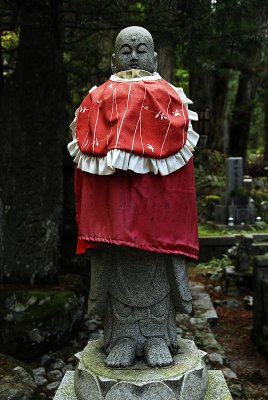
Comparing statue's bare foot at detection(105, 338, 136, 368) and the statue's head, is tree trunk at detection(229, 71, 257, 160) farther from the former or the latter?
statue's bare foot at detection(105, 338, 136, 368)

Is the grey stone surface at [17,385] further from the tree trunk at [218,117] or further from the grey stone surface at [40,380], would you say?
the tree trunk at [218,117]

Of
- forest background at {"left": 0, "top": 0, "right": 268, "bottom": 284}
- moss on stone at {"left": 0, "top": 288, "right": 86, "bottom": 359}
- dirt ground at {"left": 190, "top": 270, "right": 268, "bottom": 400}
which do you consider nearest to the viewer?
moss on stone at {"left": 0, "top": 288, "right": 86, "bottom": 359}

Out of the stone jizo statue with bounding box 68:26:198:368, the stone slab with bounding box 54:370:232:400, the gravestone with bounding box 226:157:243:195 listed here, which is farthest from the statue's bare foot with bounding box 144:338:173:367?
the gravestone with bounding box 226:157:243:195

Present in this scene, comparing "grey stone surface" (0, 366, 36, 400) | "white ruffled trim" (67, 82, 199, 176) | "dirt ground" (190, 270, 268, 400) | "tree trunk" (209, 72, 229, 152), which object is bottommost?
"dirt ground" (190, 270, 268, 400)

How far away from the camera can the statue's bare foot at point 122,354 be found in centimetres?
245

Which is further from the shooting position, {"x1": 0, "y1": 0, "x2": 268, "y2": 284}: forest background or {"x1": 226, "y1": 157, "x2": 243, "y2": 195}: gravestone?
{"x1": 226, "y1": 157, "x2": 243, "y2": 195}: gravestone

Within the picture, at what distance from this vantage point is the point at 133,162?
7.60ft

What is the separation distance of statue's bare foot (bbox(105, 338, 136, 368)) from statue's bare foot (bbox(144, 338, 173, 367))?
0.08 metres

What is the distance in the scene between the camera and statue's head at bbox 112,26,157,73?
2561 millimetres

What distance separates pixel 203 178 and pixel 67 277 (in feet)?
29.1

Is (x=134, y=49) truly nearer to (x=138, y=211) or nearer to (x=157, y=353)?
(x=138, y=211)

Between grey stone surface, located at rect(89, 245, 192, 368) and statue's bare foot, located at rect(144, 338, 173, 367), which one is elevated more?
grey stone surface, located at rect(89, 245, 192, 368)

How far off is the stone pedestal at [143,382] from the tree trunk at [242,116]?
14602mm

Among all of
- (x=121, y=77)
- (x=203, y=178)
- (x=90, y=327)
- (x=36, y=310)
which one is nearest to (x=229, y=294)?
(x=90, y=327)
